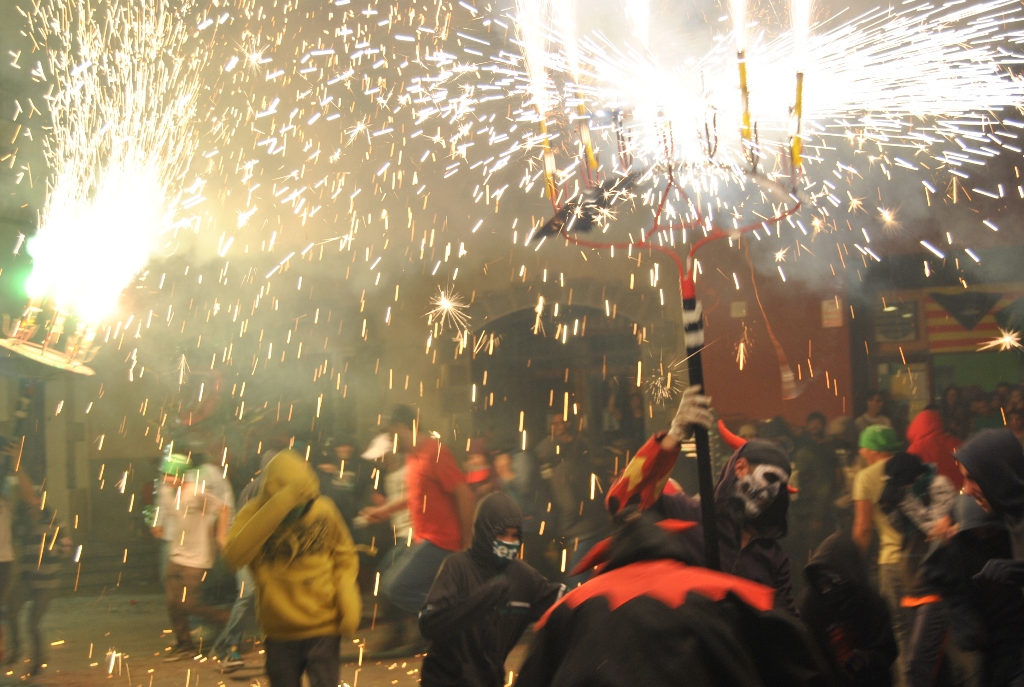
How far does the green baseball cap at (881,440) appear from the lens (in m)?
5.86

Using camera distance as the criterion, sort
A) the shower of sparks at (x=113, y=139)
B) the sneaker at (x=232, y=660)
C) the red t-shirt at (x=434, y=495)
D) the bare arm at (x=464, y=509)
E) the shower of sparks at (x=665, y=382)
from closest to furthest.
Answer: the red t-shirt at (x=434, y=495) → the bare arm at (x=464, y=509) → the sneaker at (x=232, y=660) → the shower of sparks at (x=113, y=139) → the shower of sparks at (x=665, y=382)

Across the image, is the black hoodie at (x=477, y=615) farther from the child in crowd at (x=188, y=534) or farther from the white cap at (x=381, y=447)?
the child in crowd at (x=188, y=534)

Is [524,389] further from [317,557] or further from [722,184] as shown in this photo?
[317,557]

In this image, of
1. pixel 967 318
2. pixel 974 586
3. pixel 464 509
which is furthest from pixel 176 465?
pixel 967 318

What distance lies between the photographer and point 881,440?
5891mm

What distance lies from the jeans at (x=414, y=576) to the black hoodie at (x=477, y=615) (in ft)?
7.15

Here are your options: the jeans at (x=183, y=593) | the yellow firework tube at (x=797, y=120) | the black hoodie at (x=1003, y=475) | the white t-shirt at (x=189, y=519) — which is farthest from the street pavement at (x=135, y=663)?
the yellow firework tube at (x=797, y=120)

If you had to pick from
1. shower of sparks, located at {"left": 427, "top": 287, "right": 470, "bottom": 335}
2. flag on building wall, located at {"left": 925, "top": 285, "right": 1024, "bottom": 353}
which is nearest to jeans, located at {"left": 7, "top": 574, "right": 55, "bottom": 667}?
shower of sparks, located at {"left": 427, "top": 287, "right": 470, "bottom": 335}

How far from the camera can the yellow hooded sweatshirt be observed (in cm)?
400

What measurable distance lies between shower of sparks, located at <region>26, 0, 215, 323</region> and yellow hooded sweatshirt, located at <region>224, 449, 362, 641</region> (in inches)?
261

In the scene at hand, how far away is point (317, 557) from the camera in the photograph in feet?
13.5

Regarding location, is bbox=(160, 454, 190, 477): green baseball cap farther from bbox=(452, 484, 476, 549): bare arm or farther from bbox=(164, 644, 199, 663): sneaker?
bbox=(452, 484, 476, 549): bare arm

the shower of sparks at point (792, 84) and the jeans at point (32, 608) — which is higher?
the shower of sparks at point (792, 84)

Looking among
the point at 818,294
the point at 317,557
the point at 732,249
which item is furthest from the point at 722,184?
the point at 317,557
